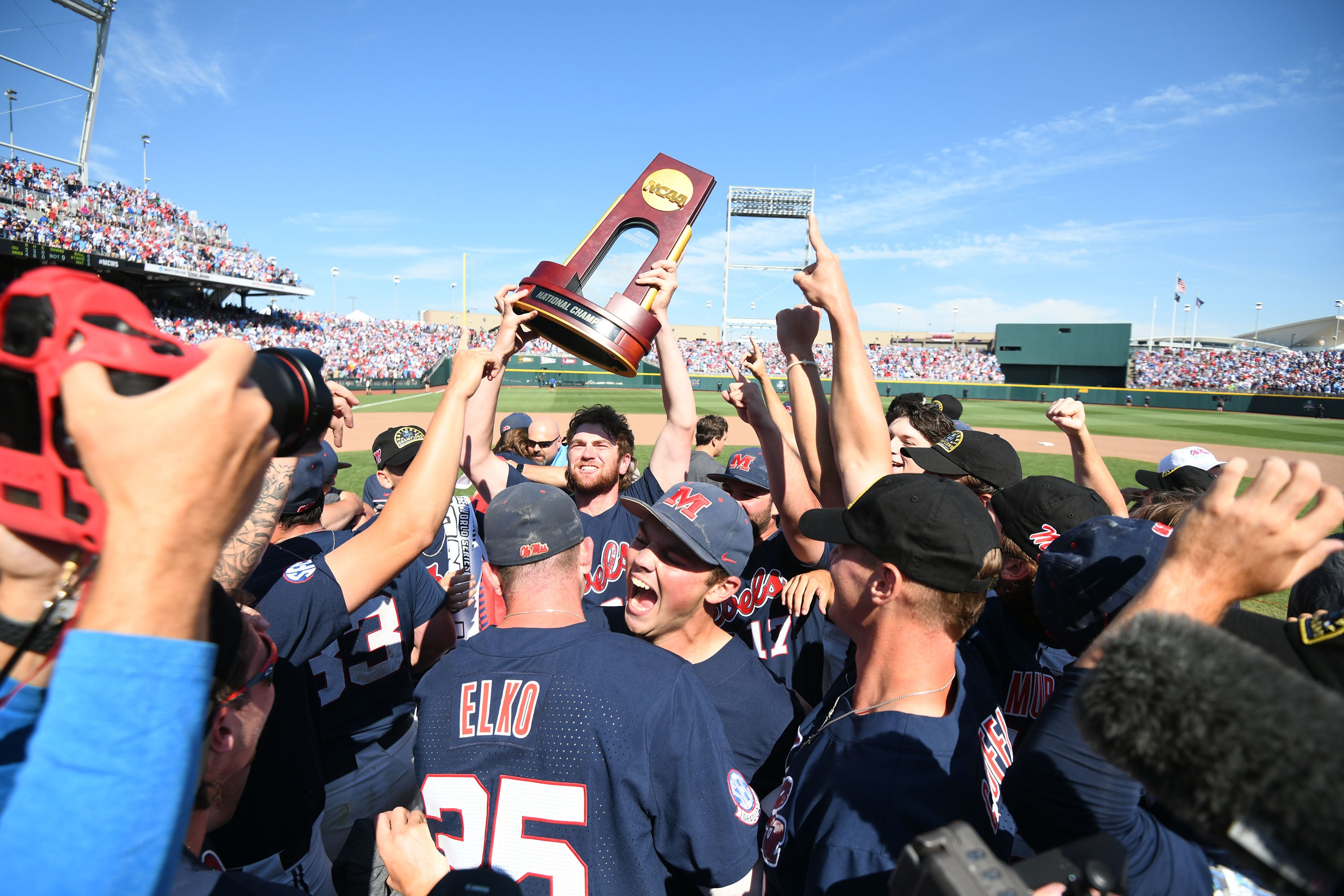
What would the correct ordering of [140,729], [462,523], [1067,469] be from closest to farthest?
[140,729], [462,523], [1067,469]

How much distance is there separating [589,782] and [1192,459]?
5413 mm

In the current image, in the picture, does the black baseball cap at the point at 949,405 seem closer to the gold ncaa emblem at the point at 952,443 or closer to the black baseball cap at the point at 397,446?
the gold ncaa emblem at the point at 952,443

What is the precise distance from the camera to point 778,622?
3.40 metres

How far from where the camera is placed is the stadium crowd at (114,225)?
1082 inches

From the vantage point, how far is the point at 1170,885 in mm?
1456

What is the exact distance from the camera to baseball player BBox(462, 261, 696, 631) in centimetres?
405

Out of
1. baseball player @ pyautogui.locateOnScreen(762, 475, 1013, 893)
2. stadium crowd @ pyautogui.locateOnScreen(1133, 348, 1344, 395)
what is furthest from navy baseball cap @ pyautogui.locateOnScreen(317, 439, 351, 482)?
stadium crowd @ pyautogui.locateOnScreen(1133, 348, 1344, 395)

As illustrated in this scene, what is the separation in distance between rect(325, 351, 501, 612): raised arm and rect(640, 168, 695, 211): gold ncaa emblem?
1.55 m

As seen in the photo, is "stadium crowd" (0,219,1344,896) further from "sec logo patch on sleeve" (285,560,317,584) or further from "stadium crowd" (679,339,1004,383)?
"stadium crowd" (679,339,1004,383)

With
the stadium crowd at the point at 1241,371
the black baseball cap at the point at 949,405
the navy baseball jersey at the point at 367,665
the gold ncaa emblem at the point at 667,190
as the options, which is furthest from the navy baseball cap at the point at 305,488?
the stadium crowd at the point at 1241,371

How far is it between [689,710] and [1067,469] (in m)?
15.1

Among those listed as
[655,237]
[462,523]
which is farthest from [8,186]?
[655,237]

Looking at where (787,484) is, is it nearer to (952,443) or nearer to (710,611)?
(710,611)

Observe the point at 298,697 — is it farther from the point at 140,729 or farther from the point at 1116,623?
the point at 1116,623
